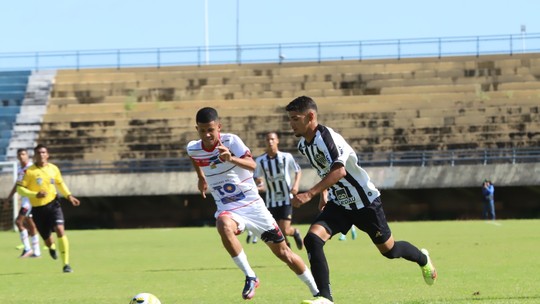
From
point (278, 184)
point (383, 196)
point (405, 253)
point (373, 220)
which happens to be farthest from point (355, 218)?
point (383, 196)

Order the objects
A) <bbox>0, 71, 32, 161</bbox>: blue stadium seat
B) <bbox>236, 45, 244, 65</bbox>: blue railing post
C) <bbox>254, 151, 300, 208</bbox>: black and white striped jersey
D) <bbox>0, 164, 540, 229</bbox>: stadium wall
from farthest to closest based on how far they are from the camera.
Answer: <bbox>236, 45, 244, 65</bbox>: blue railing post
<bbox>0, 71, 32, 161</bbox>: blue stadium seat
<bbox>0, 164, 540, 229</bbox>: stadium wall
<bbox>254, 151, 300, 208</bbox>: black and white striped jersey

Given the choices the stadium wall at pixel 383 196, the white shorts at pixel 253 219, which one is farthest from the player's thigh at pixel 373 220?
the stadium wall at pixel 383 196

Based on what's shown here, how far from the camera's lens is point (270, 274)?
603 inches

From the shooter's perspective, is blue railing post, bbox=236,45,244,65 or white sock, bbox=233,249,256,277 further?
blue railing post, bbox=236,45,244,65

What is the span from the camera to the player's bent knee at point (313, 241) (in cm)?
987

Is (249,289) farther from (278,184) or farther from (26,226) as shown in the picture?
(26,226)

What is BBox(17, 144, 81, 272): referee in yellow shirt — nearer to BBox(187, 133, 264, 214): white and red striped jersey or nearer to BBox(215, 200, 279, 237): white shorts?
BBox(187, 133, 264, 214): white and red striped jersey

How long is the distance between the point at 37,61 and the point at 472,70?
1963cm

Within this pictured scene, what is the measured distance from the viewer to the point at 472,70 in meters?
47.3

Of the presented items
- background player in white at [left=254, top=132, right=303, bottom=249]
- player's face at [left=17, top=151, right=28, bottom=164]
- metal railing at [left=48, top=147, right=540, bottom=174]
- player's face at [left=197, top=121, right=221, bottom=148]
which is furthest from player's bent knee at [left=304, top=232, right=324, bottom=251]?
metal railing at [left=48, top=147, right=540, bottom=174]

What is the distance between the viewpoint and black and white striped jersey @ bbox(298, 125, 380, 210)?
9.83 meters

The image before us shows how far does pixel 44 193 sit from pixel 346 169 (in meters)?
8.30

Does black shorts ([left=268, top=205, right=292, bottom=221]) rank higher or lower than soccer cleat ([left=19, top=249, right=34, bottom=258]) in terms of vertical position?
higher

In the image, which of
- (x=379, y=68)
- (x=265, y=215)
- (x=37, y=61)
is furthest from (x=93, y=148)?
(x=265, y=215)
